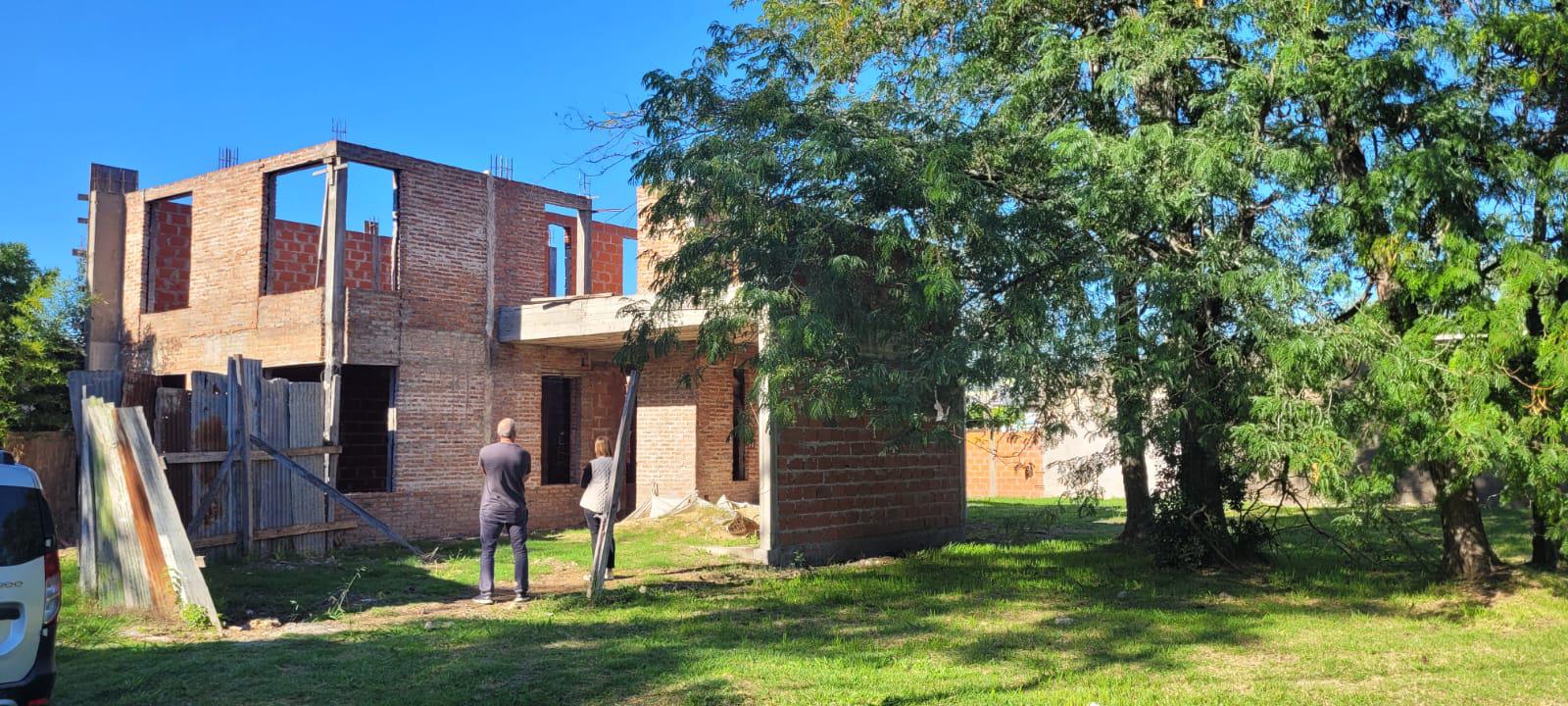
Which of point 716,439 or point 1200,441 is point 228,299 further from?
point 1200,441

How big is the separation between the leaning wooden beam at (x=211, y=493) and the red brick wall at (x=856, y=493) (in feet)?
21.5

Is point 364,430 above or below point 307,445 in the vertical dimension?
above

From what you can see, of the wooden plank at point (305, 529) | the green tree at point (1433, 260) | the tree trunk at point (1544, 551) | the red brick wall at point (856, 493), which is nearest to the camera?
the green tree at point (1433, 260)

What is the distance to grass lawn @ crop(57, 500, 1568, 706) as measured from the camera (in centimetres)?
685

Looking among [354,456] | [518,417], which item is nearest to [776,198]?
[518,417]

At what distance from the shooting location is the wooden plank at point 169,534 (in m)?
8.81

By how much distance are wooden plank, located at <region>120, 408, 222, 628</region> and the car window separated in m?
2.73

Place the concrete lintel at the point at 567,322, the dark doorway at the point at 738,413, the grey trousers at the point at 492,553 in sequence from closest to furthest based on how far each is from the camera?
the grey trousers at the point at 492,553 → the concrete lintel at the point at 567,322 → the dark doorway at the point at 738,413

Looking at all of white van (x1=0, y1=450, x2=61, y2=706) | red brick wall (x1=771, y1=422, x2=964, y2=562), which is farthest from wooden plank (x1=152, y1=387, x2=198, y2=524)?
white van (x1=0, y1=450, x2=61, y2=706)

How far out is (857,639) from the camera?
8.49m

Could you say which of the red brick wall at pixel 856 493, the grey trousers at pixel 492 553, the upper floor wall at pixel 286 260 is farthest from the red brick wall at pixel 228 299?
the red brick wall at pixel 856 493

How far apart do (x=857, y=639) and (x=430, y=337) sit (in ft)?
38.3

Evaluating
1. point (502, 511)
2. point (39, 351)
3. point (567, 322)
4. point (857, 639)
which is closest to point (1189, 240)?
point (857, 639)

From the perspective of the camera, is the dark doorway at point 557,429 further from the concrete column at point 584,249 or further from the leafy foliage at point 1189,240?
the leafy foliage at point 1189,240
